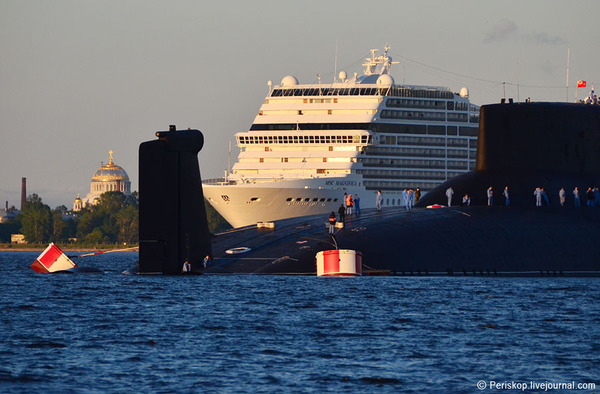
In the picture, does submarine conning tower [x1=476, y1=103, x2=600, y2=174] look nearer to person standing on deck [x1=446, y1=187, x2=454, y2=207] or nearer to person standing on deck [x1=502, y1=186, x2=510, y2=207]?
person standing on deck [x1=502, y1=186, x2=510, y2=207]

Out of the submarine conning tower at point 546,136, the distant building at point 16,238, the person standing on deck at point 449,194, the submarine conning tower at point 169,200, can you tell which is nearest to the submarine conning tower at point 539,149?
the submarine conning tower at point 546,136

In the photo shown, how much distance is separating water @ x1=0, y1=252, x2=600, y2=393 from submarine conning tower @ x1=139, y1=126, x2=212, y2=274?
0.91 meters

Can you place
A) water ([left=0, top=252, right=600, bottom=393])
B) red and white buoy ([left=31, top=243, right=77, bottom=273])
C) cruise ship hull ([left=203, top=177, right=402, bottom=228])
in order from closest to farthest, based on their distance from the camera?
water ([left=0, top=252, right=600, bottom=393]) < red and white buoy ([left=31, top=243, right=77, bottom=273]) < cruise ship hull ([left=203, top=177, right=402, bottom=228])

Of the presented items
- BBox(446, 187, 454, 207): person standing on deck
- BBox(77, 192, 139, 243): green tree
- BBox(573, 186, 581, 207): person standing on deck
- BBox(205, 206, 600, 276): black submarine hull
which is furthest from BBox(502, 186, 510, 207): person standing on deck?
BBox(77, 192, 139, 243): green tree

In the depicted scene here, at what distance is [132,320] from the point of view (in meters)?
27.5

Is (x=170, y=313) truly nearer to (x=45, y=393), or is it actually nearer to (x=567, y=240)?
(x=45, y=393)

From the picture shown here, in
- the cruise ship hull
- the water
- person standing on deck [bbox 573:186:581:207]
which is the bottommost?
the water

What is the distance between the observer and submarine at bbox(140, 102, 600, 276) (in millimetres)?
38625

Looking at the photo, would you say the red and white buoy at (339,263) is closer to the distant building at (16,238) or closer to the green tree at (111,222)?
the green tree at (111,222)

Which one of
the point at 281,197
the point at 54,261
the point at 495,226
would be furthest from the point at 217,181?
the point at 495,226

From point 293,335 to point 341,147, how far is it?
65.6 m

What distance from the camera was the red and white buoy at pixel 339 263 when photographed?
1474 inches

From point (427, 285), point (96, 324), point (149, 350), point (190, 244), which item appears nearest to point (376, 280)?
point (427, 285)

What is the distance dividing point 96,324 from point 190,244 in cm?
980
